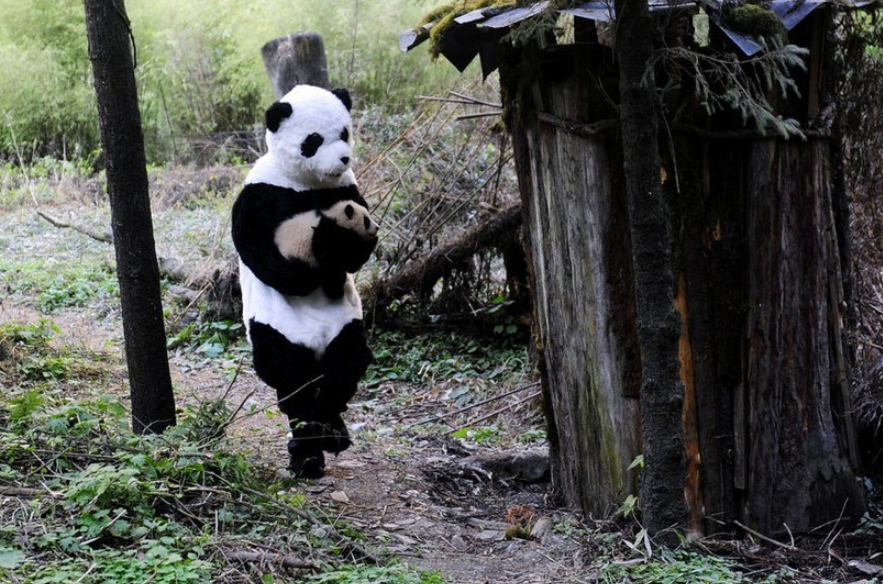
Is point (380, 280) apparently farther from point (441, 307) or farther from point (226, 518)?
point (226, 518)

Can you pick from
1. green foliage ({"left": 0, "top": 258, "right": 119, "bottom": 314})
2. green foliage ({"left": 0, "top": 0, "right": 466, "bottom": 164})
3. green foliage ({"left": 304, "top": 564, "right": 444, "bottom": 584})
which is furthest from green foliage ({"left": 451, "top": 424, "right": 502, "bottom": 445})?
green foliage ({"left": 0, "top": 0, "right": 466, "bottom": 164})

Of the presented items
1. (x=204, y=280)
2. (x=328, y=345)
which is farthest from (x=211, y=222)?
(x=328, y=345)

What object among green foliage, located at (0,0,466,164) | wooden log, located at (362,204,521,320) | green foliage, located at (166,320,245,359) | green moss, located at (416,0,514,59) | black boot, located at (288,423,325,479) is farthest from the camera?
green foliage, located at (0,0,466,164)

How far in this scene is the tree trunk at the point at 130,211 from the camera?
16.2 ft

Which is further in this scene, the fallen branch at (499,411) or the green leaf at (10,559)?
the fallen branch at (499,411)

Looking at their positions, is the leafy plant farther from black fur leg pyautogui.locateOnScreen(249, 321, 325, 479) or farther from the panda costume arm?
the panda costume arm

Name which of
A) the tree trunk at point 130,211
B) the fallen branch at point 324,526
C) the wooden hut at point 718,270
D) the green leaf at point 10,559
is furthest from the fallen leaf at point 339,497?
the green leaf at point 10,559

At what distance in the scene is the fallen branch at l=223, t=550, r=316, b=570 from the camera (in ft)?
13.6

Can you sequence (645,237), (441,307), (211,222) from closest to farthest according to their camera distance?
(645,237)
(441,307)
(211,222)

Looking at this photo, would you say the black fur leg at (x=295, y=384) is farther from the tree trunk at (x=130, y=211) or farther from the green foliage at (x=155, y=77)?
the green foliage at (x=155, y=77)

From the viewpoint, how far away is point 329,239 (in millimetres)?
5504

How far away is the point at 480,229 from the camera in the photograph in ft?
29.2

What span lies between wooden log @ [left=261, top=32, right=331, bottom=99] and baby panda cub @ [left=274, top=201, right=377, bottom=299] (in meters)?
6.80

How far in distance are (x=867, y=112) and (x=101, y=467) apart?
4.34m
